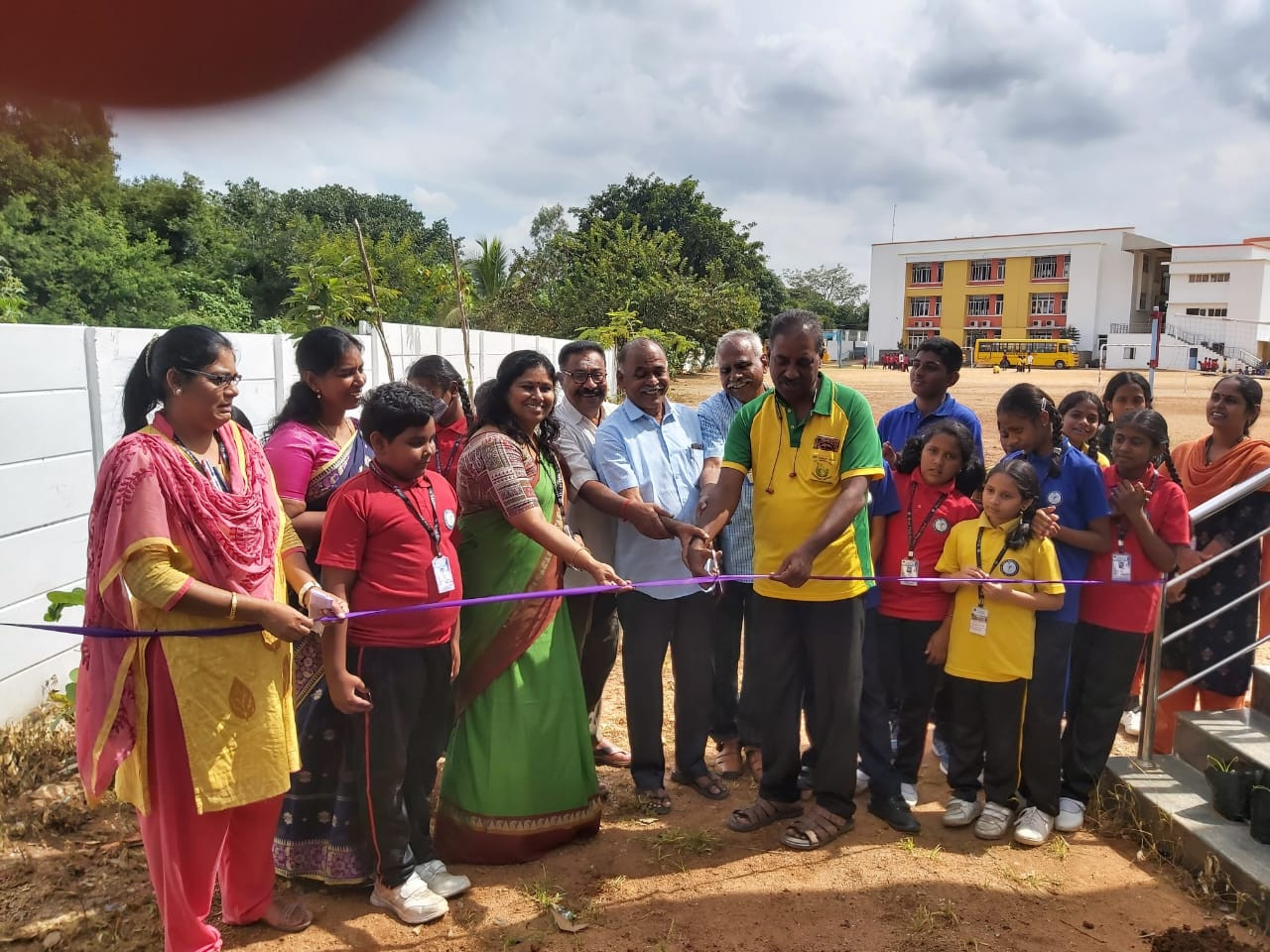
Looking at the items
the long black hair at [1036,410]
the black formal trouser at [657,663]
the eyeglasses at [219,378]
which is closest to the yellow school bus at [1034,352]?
the long black hair at [1036,410]

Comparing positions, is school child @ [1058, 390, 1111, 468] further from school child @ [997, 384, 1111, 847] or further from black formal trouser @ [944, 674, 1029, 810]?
black formal trouser @ [944, 674, 1029, 810]

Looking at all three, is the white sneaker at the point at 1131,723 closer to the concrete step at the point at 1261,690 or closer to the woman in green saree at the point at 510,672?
the concrete step at the point at 1261,690

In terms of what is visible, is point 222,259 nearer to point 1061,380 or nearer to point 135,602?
point 135,602

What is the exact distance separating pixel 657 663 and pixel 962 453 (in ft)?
4.94

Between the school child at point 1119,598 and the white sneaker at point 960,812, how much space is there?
1.02 feet

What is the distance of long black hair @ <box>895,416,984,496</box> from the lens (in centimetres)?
348

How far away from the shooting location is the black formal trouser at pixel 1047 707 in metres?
3.30

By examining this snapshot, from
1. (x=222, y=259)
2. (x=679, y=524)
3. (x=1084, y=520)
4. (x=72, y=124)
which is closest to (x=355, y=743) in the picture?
(x=679, y=524)

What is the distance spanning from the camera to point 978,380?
112 feet

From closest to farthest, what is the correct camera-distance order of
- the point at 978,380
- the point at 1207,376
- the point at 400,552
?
the point at 400,552
the point at 978,380
the point at 1207,376

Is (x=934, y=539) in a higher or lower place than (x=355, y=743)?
higher

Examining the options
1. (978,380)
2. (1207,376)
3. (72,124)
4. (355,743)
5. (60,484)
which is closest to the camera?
(72,124)

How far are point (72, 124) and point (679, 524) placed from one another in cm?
250

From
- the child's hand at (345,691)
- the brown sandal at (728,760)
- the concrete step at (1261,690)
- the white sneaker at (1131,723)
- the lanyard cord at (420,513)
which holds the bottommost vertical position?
the brown sandal at (728,760)
